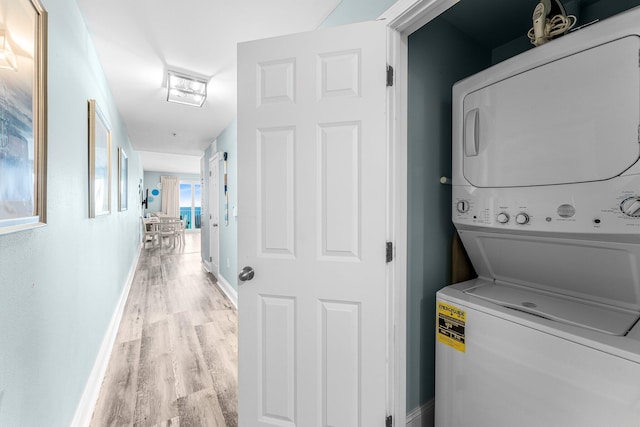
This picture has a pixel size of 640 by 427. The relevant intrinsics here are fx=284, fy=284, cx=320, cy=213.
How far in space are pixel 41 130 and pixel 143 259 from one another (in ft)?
A: 20.1

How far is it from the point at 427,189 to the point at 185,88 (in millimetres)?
2235

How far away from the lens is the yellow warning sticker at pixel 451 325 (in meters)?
1.25

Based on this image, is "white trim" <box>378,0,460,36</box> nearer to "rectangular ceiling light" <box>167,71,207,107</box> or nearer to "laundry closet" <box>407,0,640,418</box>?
"laundry closet" <box>407,0,640,418</box>

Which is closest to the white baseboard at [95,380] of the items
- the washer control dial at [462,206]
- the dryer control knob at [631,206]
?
the washer control dial at [462,206]

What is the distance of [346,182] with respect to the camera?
4.18ft

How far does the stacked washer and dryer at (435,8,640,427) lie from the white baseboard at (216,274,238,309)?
2727 mm

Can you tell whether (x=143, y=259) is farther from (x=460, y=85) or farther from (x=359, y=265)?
(x=460, y=85)

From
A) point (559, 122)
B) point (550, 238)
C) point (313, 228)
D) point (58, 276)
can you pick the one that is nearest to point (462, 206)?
point (550, 238)

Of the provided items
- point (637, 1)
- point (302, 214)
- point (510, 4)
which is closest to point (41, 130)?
point (302, 214)

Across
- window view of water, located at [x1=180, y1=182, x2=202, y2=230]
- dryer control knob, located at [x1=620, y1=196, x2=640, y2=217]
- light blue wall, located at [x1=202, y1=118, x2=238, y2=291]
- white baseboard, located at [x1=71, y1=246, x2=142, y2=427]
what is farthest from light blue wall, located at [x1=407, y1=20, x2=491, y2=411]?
window view of water, located at [x1=180, y1=182, x2=202, y2=230]

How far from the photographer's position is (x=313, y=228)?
51.4 inches

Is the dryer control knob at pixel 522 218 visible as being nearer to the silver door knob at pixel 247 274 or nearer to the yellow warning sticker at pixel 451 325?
the yellow warning sticker at pixel 451 325

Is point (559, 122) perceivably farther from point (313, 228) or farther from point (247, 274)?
point (247, 274)

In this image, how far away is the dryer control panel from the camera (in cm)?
92
